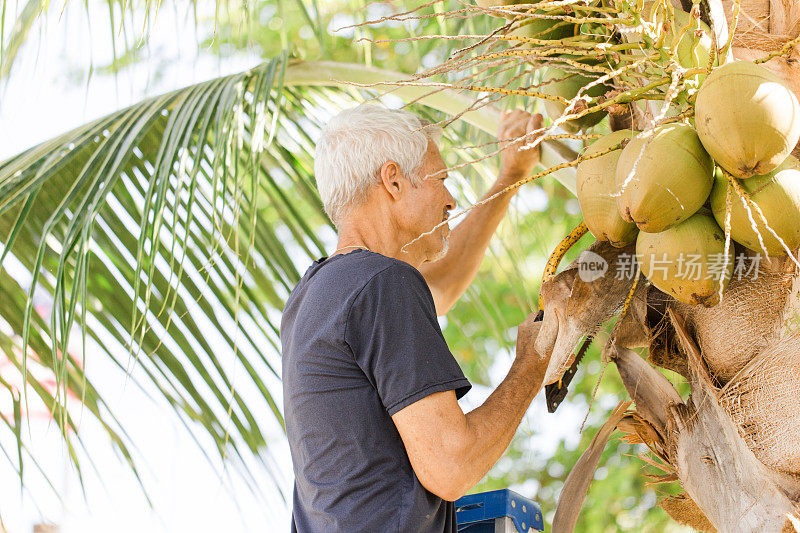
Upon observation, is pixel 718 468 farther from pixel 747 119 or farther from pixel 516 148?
pixel 516 148

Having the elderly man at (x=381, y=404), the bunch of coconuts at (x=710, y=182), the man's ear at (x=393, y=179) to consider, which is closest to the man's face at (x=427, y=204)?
the man's ear at (x=393, y=179)

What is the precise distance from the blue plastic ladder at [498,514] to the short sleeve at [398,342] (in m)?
0.35

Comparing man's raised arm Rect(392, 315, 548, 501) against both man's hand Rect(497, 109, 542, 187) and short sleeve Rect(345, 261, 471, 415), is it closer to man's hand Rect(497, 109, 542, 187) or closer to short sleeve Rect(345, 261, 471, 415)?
short sleeve Rect(345, 261, 471, 415)

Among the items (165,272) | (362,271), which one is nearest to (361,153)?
(362,271)

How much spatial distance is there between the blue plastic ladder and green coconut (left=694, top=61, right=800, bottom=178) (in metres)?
0.84

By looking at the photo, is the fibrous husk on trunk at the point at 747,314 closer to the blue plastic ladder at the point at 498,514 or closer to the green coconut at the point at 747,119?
the green coconut at the point at 747,119

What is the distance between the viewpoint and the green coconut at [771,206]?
93cm

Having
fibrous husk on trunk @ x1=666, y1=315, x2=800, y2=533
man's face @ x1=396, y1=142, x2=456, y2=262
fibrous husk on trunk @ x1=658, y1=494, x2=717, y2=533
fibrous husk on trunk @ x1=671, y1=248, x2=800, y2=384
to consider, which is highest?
man's face @ x1=396, y1=142, x2=456, y2=262

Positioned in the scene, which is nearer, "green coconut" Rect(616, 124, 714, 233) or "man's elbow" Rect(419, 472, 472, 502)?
"green coconut" Rect(616, 124, 714, 233)

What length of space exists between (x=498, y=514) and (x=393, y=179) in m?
0.65

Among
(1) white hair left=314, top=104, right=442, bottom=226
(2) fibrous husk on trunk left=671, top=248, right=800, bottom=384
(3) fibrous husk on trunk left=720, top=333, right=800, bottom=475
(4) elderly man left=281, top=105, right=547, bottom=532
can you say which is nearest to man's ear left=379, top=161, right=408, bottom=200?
(1) white hair left=314, top=104, right=442, bottom=226

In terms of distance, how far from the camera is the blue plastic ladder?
59.6 inches

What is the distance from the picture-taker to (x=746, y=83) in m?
0.88

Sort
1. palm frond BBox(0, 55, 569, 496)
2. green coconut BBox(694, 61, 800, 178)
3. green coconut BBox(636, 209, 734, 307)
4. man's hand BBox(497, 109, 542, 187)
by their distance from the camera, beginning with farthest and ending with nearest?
1. man's hand BBox(497, 109, 542, 187)
2. palm frond BBox(0, 55, 569, 496)
3. green coconut BBox(636, 209, 734, 307)
4. green coconut BBox(694, 61, 800, 178)
